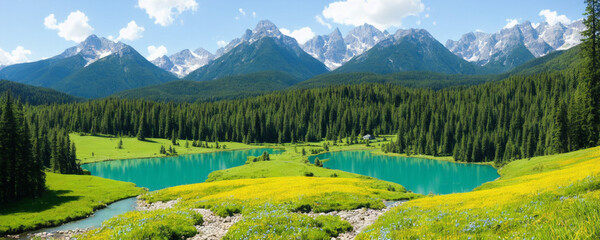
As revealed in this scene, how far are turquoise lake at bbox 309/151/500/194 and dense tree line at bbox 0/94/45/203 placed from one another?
7364 cm

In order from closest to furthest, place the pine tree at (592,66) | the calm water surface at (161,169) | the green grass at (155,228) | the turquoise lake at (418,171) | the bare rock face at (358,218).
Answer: the green grass at (155,228)
the bare rock face at (358,218)
the pine tree at (592,66)
the turquoise lake at (418,171)
the calm water surface at (161,169)

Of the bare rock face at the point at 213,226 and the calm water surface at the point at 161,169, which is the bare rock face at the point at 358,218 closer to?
the bare rock face at the point at 213,226

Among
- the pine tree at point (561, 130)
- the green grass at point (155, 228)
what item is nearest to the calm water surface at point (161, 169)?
the green grass at point (155, 228)

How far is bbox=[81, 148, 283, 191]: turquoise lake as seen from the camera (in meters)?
90.1

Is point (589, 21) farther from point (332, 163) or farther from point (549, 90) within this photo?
point (549, 90)

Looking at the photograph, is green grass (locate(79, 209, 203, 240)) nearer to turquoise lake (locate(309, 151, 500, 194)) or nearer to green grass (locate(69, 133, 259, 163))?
turquoise lake (locate(309, 151, 500, 194))

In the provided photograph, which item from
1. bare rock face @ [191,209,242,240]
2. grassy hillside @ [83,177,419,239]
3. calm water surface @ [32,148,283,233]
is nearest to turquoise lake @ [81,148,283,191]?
calm water surface @ [32,148,283,233]

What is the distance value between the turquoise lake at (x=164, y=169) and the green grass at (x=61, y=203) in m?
15.4

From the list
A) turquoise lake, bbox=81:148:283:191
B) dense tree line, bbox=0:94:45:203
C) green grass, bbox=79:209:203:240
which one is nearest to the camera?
green grass, bbox=79:209:203:240

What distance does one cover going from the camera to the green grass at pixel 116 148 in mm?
136075

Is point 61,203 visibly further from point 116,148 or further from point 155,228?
point 116,148

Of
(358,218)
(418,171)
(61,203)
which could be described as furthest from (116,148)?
A: (358,218)

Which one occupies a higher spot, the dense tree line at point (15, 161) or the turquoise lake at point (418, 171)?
the dense tree line at point (15, 161)

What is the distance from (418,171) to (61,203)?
3881 inches
